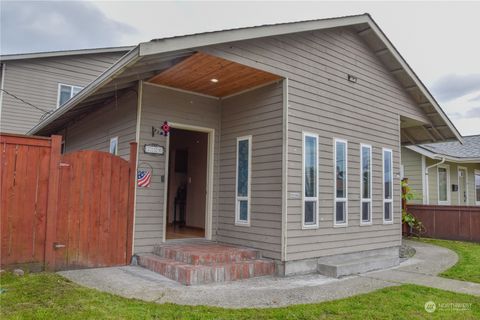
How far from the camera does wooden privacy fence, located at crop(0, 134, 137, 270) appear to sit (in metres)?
5.35

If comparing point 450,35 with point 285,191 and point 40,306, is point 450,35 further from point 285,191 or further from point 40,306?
point 40,306

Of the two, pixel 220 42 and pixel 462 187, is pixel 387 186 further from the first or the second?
pixel 462 187

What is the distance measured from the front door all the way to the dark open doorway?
40.2 feet

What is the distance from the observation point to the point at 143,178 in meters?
6.66

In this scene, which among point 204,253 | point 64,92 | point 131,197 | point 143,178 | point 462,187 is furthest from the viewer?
point 462,187

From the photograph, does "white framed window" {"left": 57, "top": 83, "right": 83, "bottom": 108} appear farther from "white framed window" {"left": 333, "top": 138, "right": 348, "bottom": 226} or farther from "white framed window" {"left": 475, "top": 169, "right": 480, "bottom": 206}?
"white framed window" {"left": 475, "top": 169, "right": 480, "bottom": 206}

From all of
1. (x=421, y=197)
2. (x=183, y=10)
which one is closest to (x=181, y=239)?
(x=183, y=10)

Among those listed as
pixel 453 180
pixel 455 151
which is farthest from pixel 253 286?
pixel 455 151

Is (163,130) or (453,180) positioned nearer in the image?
Result: (163,130)

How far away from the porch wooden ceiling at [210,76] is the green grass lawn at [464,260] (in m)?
4.76

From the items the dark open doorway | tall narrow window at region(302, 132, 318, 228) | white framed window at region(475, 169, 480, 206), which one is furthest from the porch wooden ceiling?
white framed window at region(475, 169, 480, 206)

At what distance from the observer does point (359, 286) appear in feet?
18.4

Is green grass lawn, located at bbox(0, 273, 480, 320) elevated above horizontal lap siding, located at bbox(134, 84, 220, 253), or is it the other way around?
horizontal lap siding, located at bbox(134, 84, 220, 253)

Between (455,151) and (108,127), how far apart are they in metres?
14.5
